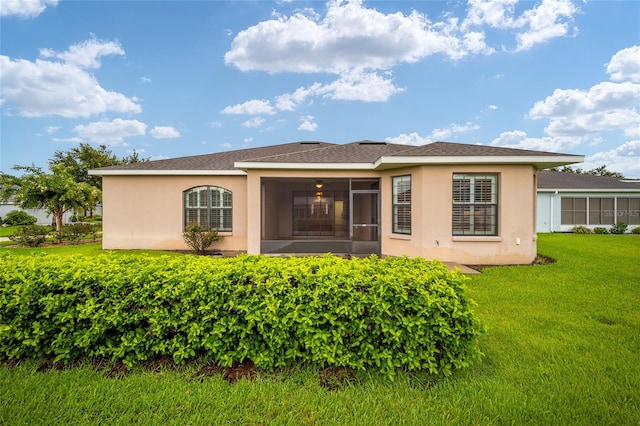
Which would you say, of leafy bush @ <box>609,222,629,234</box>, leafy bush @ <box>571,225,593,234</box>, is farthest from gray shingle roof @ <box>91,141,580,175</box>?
leafy bush @ <box>609,222,629,234</box>

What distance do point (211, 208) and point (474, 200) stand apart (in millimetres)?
9371

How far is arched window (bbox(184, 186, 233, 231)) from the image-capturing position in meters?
11.4

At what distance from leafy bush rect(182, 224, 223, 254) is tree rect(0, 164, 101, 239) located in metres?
7.94

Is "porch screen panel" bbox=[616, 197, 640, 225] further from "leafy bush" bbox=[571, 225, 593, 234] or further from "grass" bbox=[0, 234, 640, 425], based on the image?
"grass" bbox=[0, 234, 640, 425]

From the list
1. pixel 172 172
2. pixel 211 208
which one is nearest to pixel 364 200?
pixel 211 208

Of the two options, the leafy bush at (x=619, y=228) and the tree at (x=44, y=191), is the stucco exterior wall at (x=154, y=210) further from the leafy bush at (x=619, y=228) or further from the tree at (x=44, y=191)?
the leafy bush at (x=619, y=228)

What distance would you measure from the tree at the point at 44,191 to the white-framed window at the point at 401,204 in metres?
15.0

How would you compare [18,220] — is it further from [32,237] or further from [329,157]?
[329,157]

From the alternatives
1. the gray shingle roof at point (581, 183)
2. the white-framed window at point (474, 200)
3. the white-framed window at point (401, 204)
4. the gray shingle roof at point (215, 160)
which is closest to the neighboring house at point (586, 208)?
the gray shingle roof at point (581, 183)

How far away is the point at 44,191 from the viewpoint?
13.6 m

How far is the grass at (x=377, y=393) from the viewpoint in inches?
88.0

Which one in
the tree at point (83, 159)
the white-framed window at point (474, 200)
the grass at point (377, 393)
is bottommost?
the grass at point (377, 393)

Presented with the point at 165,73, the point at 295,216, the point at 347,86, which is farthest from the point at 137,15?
the point at 347,86

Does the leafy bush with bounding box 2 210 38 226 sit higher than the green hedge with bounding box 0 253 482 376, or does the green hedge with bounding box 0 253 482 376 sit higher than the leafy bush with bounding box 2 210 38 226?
the leafy bush with bounding box 2 210 38 226
